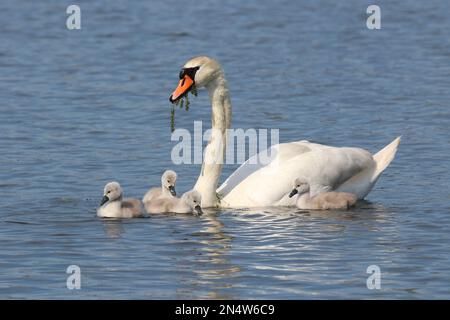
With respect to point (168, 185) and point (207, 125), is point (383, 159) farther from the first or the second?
point (207, 125)

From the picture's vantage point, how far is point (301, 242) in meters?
13.4

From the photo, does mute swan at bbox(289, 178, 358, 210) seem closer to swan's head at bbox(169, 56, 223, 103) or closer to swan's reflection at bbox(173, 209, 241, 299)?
swan's reflection at bbox(173, 209, 241, 299)

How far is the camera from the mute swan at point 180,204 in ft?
48.5

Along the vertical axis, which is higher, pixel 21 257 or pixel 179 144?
pixel 179 144

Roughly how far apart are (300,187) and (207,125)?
5.30 metres

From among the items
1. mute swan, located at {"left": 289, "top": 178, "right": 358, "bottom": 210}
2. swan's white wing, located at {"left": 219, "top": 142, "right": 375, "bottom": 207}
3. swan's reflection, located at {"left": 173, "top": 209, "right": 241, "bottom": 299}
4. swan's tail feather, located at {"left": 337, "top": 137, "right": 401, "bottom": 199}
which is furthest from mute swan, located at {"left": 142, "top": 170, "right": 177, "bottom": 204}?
swan's tail feather, located at {"left": 337, "top": 137, "right": 401, "bottom": 199}

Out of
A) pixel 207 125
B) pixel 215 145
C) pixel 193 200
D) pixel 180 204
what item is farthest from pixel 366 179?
pixel 207 125

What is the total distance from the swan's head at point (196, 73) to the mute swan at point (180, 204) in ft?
3.76

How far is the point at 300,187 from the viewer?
14.9 meters

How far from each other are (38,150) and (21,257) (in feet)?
18.0

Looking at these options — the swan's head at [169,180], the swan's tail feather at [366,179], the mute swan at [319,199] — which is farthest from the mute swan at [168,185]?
the swan's tail feather at [366,179]

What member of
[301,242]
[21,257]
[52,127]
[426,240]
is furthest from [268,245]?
[52,127]

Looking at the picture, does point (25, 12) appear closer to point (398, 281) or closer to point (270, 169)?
point (270, 169)

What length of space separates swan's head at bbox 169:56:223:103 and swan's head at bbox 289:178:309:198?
162 cm
